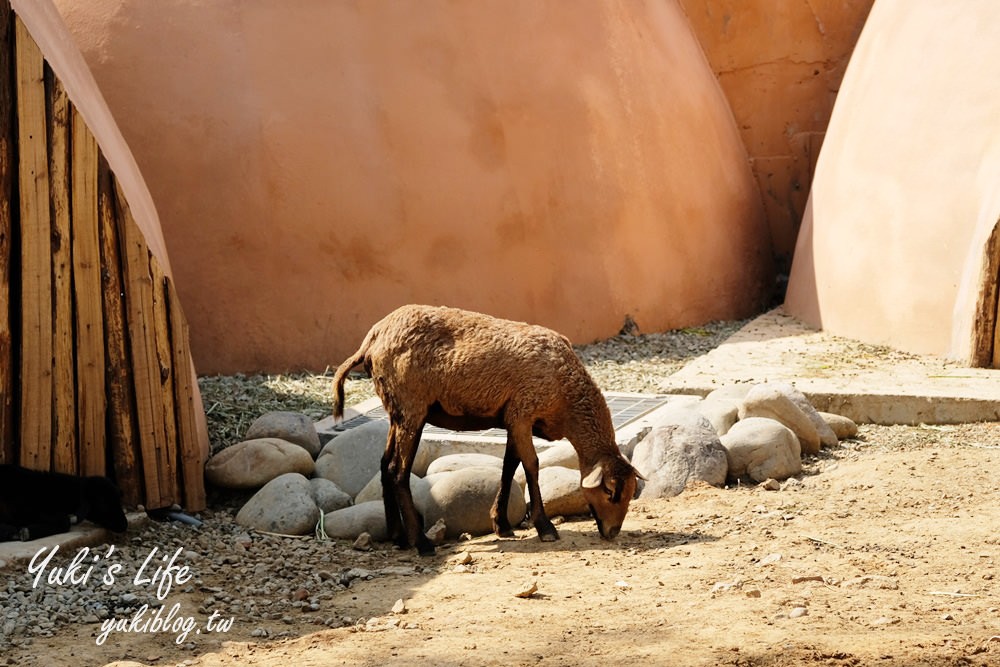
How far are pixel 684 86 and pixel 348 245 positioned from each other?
4.78 metres

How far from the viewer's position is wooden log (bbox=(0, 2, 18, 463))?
5844 mm

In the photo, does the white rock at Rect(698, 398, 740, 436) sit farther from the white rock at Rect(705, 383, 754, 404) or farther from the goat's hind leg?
the goat's hind leg

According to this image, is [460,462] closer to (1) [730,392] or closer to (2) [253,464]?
(2) [253,464]

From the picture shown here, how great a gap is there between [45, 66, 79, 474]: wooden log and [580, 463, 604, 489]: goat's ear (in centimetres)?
263

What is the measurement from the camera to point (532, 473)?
19.8ft

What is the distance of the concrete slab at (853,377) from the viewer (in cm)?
812

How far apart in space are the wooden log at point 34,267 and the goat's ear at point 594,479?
107 inches

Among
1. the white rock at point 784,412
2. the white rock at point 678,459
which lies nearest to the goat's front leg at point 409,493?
the white rock at point 678,459

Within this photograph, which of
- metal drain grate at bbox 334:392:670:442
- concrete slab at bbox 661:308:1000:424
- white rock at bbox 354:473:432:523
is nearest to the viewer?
white rock at bbox 354:473:432:523

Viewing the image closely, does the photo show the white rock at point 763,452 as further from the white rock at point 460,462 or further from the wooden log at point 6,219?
the wooden log at point 6,219

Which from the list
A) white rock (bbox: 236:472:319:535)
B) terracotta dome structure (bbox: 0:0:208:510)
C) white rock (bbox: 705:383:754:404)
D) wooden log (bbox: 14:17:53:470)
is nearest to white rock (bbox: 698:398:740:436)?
white rock (bbox: 705:383:754:404)

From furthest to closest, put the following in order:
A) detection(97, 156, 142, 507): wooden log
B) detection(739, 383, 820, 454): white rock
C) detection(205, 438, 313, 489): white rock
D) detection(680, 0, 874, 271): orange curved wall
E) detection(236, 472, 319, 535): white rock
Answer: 1. detection(680, 0, 874, 271): orange curved wall
2. detection(739, 383, 820, 454): white rock
3. detection(205, 438, 313, 489): white rock
4. detection(236, 472, 319, 535): white rock
5. detection(97, 156, 142, 507): wooden log

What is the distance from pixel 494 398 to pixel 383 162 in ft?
15.8

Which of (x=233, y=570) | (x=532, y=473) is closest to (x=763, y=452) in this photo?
(x=532, y=473)
